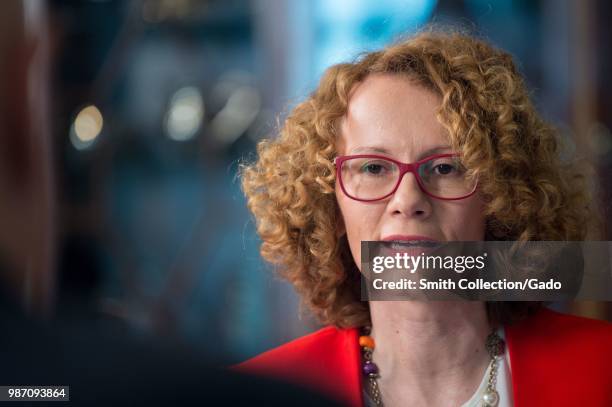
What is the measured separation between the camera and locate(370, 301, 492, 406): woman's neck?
0.88m

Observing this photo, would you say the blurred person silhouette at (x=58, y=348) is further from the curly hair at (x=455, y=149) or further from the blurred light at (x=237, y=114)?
the blurred light at (x=237, y=114)

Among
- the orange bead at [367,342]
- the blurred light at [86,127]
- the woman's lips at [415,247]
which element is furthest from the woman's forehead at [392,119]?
the blurred light at [86,127]

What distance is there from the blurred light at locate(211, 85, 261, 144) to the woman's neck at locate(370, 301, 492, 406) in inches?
30.7

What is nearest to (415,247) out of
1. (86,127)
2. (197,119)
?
(86,127)

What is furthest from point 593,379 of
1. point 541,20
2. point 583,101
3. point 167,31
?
point 167,31

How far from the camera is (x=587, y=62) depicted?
4.22ft

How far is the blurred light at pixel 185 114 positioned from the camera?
156 centimetres

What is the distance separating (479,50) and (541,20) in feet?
2.10

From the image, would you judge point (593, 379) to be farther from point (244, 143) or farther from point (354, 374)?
point (244, 143)

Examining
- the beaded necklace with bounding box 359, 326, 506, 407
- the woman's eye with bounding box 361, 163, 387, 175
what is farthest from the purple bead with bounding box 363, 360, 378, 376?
the woman's eye with bounding box 361, 163, 387, 175

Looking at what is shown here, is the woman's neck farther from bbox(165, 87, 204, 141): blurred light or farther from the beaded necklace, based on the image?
bbox(165, 87, 204, 141): blurred light

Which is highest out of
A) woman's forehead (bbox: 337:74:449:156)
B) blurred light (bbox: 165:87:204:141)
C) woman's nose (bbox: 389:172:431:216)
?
blurred light (bbox: 165:87:204:141)

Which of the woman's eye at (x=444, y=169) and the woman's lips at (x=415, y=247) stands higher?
the woman's eye at (x=444, y=169)

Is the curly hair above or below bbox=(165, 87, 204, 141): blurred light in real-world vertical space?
below
